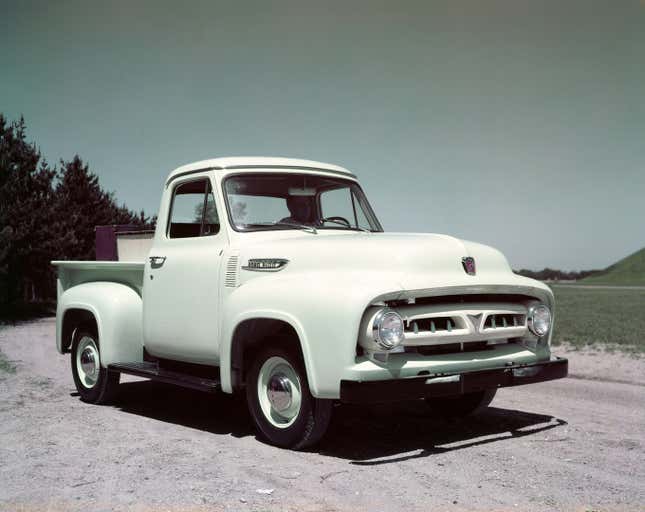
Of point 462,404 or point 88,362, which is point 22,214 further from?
point 462,404

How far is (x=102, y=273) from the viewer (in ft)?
26.8

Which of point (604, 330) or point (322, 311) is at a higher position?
point (322, 311)

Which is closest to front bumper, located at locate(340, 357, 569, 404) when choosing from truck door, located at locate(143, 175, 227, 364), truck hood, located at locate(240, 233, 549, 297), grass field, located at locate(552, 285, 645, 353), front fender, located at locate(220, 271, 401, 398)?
front fender, located at locate(220, 271, 401, 398)

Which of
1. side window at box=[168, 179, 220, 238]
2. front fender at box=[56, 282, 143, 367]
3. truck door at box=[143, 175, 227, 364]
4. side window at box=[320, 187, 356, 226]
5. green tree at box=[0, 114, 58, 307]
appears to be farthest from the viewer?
green tree at box=[0, 114, 58, 307]

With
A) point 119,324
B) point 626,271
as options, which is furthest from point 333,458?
point 626,271

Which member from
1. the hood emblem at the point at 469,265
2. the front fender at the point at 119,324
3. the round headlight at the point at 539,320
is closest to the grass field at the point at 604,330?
the round headlight at the point at 539,320

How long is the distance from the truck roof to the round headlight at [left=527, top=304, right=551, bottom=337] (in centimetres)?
242

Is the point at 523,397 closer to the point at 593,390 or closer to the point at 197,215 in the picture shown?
the point at 593,390

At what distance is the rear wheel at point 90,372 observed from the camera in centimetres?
783

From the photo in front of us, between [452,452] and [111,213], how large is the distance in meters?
32.3

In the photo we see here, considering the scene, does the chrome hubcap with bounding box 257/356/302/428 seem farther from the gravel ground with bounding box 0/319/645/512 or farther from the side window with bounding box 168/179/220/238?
the side window with bounding box 168/179/220/238

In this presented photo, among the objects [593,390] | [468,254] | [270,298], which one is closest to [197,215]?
[270,298]

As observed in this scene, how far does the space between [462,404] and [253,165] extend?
2.94 metres

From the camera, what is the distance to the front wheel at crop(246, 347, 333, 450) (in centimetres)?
528
